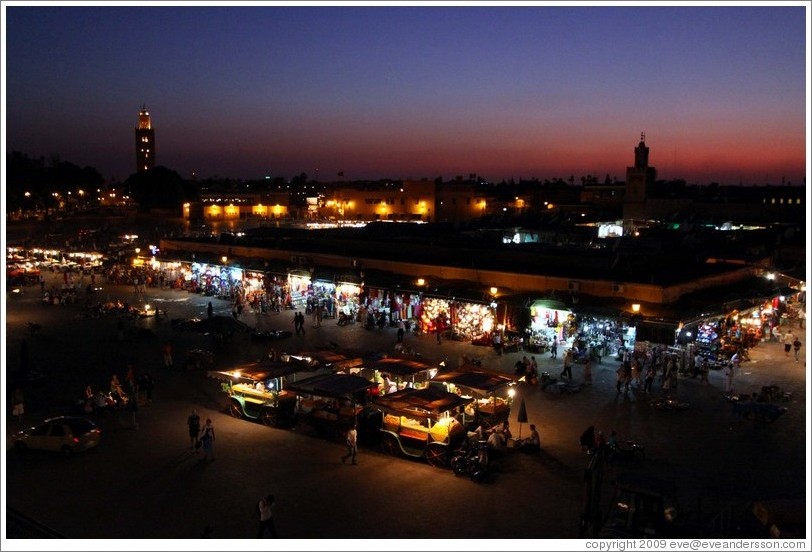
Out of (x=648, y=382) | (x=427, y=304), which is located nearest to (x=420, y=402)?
(x=648, y=382)

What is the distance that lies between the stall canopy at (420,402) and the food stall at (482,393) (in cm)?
68

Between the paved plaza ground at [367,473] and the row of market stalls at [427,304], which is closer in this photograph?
the paved plaza ground at [367,473]

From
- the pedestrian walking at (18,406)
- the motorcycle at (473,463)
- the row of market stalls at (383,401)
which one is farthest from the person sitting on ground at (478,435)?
the pedestrian walking at (18,406)

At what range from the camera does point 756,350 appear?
21.8 meters

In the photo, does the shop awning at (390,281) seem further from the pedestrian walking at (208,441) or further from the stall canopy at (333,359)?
the pedestrian walking at (208,441)

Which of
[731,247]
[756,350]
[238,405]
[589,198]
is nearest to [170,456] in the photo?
[238,405]

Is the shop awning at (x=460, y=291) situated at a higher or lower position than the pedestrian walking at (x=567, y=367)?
higher

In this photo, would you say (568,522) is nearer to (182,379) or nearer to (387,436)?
(387,436)

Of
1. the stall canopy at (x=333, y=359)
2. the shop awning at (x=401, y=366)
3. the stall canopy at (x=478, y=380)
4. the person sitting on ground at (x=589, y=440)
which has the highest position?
the stall canopy at (x=478, y=380)

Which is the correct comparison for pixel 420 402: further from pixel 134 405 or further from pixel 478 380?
pixel 134 405

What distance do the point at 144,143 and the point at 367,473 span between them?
494ft

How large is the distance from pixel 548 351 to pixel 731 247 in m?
17.9

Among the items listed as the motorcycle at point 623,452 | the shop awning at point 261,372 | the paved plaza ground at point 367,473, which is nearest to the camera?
the paved plaza ground at point 367,473

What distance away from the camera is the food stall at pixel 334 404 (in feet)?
46.4
